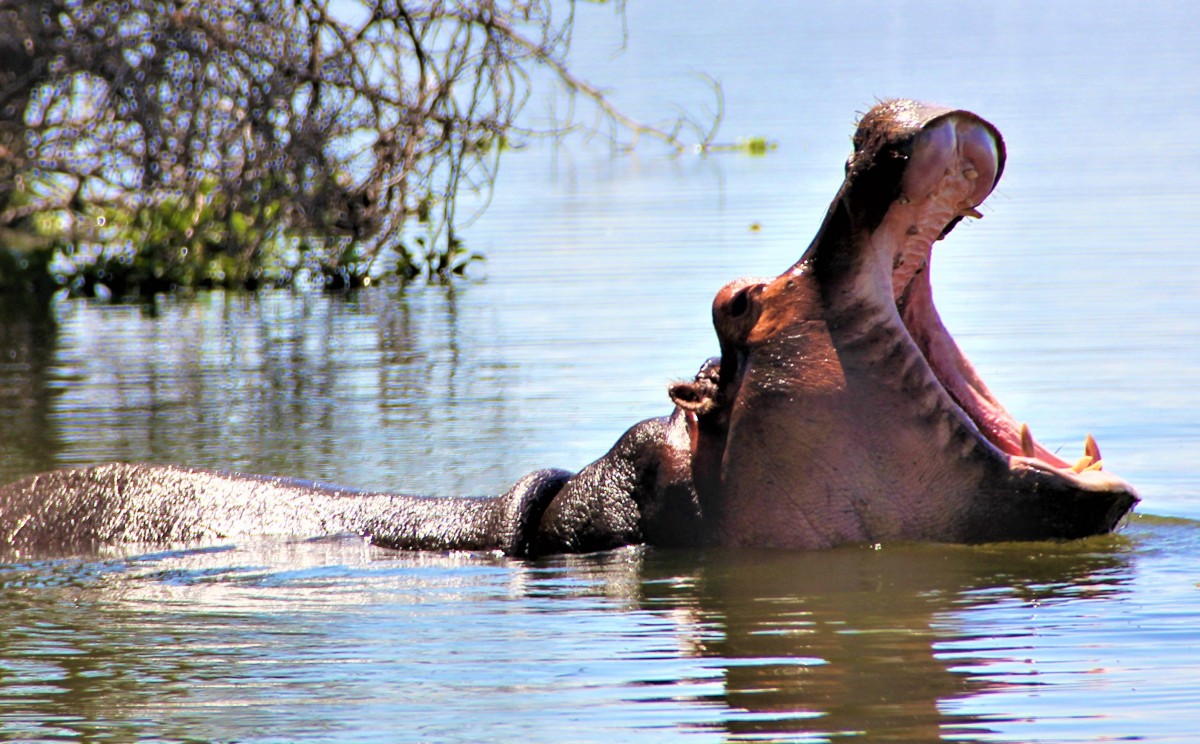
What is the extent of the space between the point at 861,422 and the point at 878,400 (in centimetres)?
8

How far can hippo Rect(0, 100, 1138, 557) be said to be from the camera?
4.99m

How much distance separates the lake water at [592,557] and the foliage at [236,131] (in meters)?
0.56

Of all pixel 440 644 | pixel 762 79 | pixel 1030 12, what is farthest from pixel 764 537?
pixel 1030 12

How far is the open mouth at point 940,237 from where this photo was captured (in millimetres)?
4930

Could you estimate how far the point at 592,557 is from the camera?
5637 mm

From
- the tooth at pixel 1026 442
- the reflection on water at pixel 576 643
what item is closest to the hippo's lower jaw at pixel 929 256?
the tooth at pixel 1026 442

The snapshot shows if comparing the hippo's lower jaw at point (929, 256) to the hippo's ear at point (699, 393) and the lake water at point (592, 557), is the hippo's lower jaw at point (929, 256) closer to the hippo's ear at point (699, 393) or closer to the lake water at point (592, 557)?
the lake water at point (592, 557)

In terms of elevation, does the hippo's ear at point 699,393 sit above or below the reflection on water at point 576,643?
above

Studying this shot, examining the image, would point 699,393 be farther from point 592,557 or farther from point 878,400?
point 592,557

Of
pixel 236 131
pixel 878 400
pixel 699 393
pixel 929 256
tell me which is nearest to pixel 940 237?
pixel 929 256

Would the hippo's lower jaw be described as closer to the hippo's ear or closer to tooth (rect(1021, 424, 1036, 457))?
tooth (rect(1021, 424, 1036, 457))

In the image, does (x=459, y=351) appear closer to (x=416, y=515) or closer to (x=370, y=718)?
(x=416, y=515)

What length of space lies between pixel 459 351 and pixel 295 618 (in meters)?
5.52

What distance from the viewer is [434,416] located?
28.1 feet
